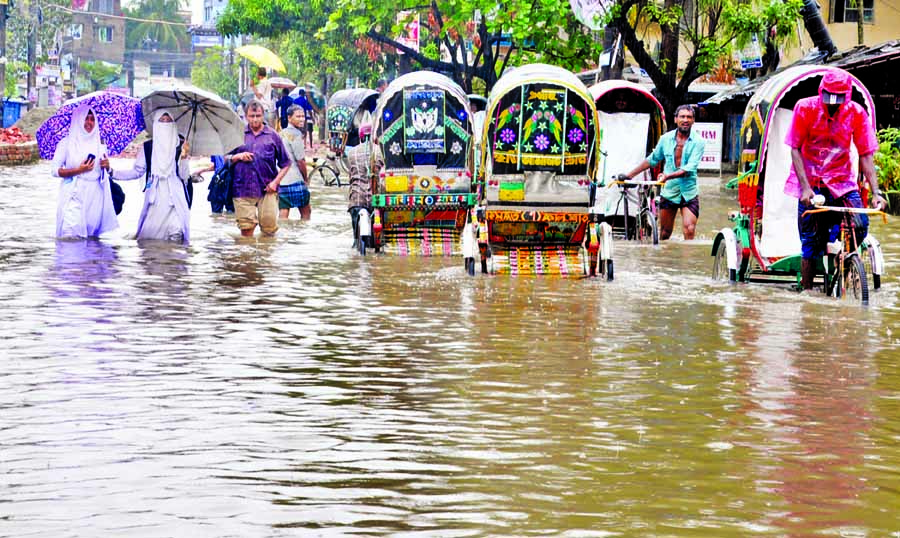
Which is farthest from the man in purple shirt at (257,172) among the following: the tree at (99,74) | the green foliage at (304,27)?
the tree at (99,74)

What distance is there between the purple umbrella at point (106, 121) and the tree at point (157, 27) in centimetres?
A: 11570

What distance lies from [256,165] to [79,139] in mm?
2099

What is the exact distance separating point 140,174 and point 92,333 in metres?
7.91

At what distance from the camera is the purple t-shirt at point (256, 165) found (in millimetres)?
18703

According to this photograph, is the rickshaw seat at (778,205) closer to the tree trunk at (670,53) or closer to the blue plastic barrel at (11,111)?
the tree trunk at (670,53)

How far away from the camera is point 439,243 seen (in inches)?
672

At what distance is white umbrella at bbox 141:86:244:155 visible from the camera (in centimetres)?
1844

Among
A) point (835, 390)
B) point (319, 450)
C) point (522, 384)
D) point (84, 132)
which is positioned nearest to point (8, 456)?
point (319, 450)

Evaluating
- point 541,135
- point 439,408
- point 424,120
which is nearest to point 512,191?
point 541,135

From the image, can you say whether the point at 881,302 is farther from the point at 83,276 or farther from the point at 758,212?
the point at 83,276

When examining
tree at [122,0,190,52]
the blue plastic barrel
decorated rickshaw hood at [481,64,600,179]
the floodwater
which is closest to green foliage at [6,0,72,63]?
the blue plastic barrel

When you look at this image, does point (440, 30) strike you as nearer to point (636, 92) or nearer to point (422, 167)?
point (636, 92)

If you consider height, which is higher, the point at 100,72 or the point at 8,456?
the point at 100,72

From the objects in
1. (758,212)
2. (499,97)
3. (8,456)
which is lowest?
(8,456)
